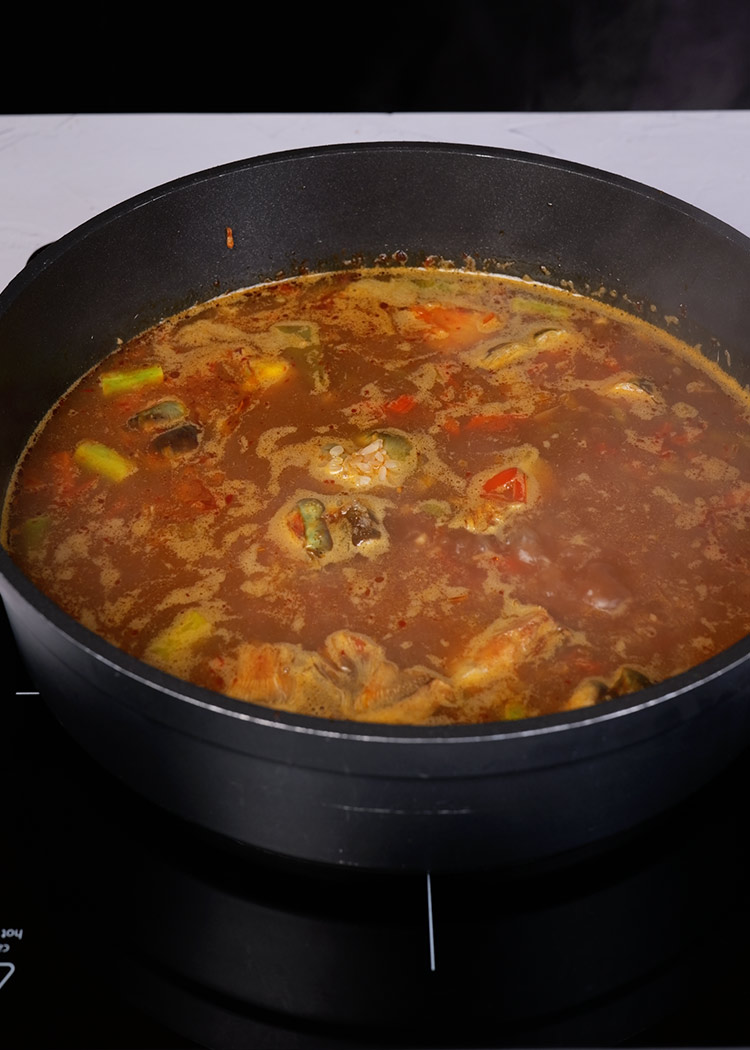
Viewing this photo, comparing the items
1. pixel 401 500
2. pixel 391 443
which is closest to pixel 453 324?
pixel 391 443

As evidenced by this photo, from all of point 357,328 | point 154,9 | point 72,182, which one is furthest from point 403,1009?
point 154,9

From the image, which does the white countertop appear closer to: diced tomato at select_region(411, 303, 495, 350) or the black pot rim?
diced tomato at select_region(411, 303, 495, 350)

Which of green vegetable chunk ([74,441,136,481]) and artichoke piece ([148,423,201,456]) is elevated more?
artichoke piece ([148,423,201,456])

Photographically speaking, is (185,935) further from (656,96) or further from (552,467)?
(656,96)

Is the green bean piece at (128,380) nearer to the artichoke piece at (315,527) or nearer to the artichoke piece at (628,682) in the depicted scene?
the artichoke piece at (315,527)

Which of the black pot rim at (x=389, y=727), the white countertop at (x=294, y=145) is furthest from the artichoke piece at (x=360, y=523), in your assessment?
the white countertop at (x=294, y=145)

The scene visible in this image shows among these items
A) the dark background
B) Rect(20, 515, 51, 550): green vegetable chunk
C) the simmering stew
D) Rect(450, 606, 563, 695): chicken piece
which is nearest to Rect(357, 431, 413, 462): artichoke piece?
the simmering stew

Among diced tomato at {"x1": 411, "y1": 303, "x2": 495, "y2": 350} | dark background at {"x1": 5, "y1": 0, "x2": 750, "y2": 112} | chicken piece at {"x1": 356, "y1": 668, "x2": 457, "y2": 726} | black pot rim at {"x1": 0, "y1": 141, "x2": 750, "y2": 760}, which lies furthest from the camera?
dark background at {"x1": 5, "y1": 0, "x2": 750, "y2": 112}
